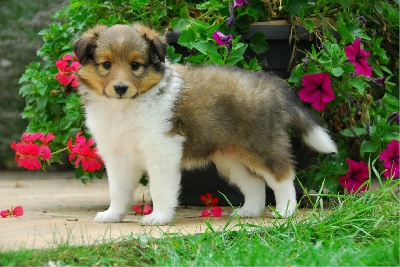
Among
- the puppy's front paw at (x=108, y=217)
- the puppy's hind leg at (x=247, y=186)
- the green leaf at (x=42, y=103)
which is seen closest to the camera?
the puppy's front paw at (x=108, y=217)

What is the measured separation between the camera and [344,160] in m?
5.77

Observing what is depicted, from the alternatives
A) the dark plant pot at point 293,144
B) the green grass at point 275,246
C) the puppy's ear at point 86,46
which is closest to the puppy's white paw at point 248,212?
the dark plant pot at point 293,144

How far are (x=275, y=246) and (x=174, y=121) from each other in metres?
1.25

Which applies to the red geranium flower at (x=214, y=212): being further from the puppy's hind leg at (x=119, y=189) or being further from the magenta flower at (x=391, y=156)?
the magenta flower at (x=391, y=156)

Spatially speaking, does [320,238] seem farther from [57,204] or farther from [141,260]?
[57,204]

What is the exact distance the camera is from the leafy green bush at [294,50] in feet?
A: 18.0

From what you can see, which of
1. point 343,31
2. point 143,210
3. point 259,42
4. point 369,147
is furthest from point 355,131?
point 143,210

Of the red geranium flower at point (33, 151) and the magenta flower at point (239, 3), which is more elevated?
the magenta flower at point (239, 3)

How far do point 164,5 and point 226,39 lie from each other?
76 centimetres

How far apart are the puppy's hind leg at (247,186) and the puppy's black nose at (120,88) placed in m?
1.03

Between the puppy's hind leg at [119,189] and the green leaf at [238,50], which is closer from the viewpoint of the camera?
the puppy's hind leg at [119,189]

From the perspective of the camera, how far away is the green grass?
12.1 feet

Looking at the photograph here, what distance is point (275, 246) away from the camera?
4086 mm

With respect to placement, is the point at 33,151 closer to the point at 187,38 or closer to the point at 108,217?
the point at 108,217
